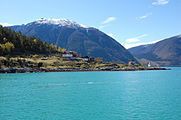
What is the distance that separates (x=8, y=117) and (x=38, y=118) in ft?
20.5

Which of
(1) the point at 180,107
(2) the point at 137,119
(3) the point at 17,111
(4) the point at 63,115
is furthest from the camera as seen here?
(1) the point at 180,107

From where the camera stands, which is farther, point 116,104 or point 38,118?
point 116,104

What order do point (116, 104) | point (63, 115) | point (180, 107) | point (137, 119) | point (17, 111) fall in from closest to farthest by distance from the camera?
point (137, 119) < point (63, 115) < point (17, 111) < point (180, 107) < point (116, 104)

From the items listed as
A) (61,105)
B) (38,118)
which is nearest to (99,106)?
(61,105)

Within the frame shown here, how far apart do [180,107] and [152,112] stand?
32.3 feet

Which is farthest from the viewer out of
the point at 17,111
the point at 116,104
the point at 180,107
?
the point at 116,104

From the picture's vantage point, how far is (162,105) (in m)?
57.3

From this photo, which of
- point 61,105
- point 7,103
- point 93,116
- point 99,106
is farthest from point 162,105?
point 7,103

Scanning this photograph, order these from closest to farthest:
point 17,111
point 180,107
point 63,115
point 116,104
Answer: point 63,115 → point 17,111 → point 180,107 → point 116,104

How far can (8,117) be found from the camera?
4559 cm

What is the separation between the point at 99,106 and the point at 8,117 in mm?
21745

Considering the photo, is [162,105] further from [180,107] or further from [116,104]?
[116,104]

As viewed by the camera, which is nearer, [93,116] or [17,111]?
[93,116]

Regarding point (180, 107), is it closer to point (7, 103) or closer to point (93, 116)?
point (93, 116)
